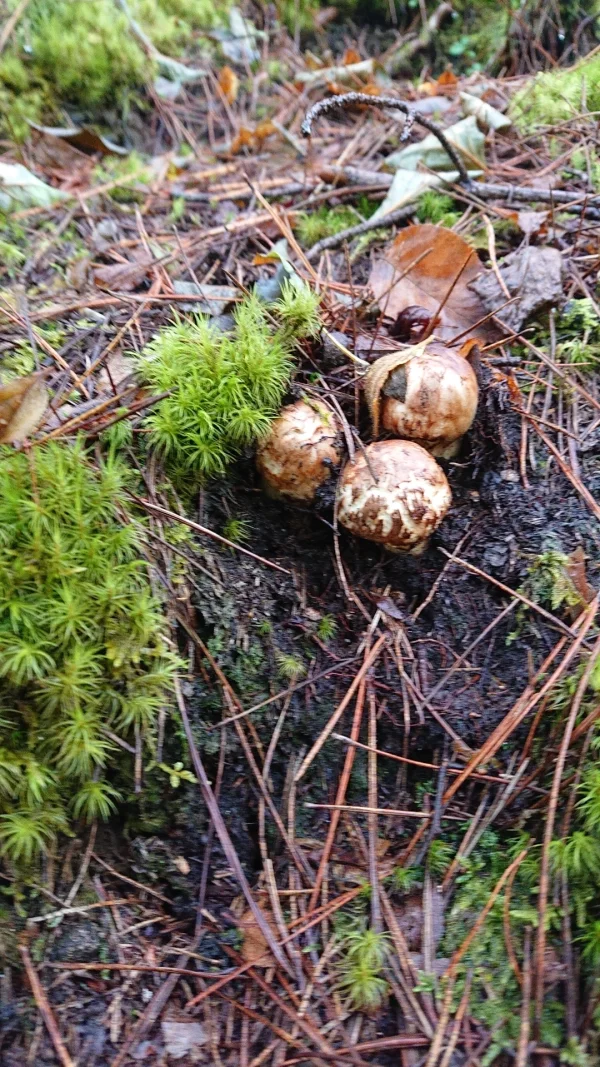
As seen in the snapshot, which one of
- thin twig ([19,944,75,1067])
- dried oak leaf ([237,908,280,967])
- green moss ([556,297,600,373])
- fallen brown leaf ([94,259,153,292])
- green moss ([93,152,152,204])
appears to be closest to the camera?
thin twig ([19,944,75,1067])

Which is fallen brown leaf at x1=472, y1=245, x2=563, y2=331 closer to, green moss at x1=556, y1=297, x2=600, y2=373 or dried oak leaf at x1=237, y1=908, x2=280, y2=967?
green moss at x1=556, y1=297, x2=600, y2=373

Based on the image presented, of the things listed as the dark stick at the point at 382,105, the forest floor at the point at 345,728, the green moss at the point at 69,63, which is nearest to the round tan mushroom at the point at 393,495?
the forest floor at the point at 345,728

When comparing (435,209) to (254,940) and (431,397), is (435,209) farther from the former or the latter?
(254,940)

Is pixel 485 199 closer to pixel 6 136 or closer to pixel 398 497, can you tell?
pixel 398 497

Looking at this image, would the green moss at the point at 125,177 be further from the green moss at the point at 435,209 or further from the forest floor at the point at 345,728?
the green moss at the point at 435,209

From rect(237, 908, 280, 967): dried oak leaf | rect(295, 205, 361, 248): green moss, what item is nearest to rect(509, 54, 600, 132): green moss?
rect(295, 205, 361, 248): green moss
